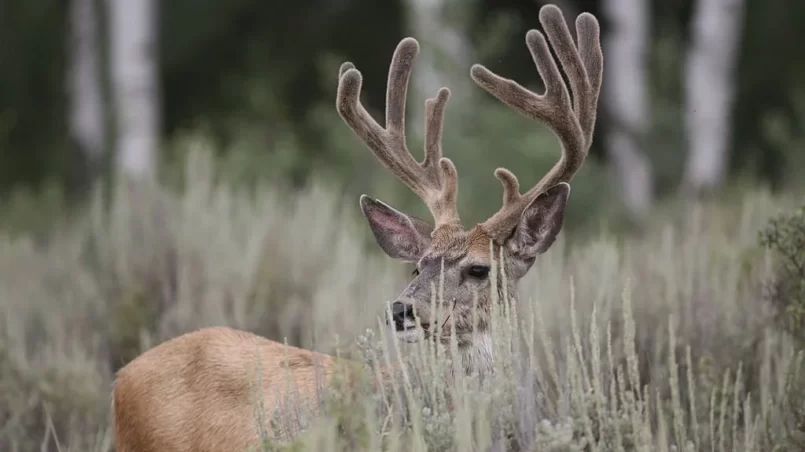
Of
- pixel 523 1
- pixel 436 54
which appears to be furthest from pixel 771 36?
pixel 436 54

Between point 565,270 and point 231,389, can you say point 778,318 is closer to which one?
point 565,270

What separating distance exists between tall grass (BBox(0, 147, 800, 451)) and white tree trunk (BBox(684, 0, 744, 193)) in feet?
14.5

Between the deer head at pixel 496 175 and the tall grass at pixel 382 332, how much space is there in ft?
0.62

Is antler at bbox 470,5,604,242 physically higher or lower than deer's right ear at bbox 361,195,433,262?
higher

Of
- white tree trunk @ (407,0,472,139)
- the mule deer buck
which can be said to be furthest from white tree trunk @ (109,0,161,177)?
the mule deer buck

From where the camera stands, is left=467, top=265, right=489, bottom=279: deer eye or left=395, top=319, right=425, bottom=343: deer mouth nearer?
left=395, top=319, right=425, bottom=343: deer mouth

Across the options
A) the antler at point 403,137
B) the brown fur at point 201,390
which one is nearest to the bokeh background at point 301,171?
the brown fur at point 201,390

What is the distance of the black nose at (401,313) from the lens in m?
4.82

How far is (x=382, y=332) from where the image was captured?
4160 mm

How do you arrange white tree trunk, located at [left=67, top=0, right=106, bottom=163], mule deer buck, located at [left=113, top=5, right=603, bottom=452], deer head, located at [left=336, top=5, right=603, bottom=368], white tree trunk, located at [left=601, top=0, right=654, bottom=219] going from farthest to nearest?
white tree trunk, located at [left=67, top=0, right=106, bottom=163] → white tree trunk, located at [left=601, top=0, right=654, bottom=219] → deer head, located at [left=336, top=5, right=603, bottom=368] → mule deer buck, located at [left=113, top=5, right=603, bottom=452]

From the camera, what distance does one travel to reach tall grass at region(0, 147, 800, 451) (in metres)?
4.19

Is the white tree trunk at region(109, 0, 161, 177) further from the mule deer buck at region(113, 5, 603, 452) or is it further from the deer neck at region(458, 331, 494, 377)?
the deer neck at region(458, 331, 494, 377)

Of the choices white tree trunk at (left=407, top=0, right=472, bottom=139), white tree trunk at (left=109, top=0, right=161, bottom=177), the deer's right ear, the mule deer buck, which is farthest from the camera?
white tree trunk at (left=109, top=0, right=161, bottom=177)

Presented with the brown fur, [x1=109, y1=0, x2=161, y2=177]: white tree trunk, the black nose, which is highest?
[x1=109, y1=0, x2=161, y2=177]: white tree trunk
